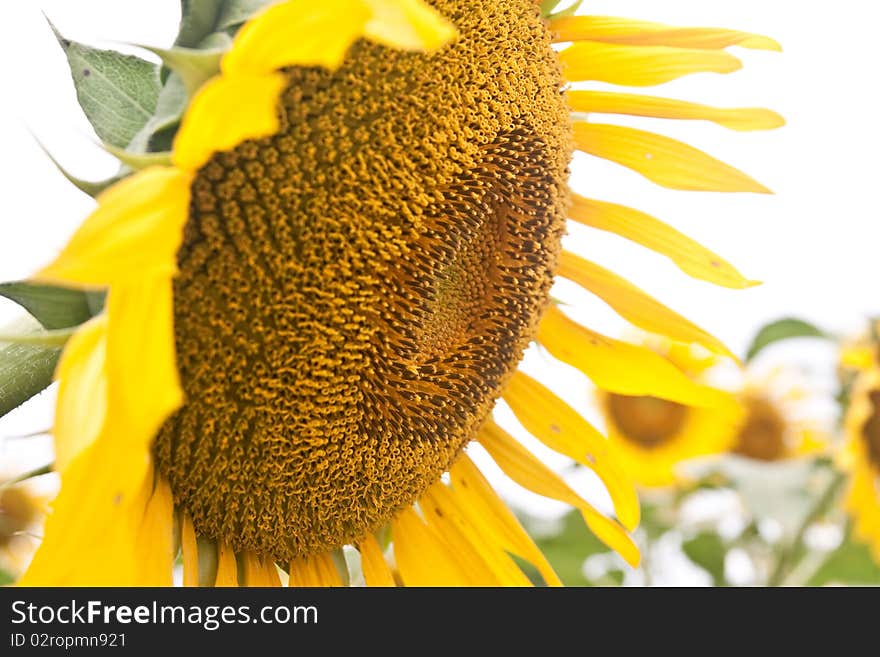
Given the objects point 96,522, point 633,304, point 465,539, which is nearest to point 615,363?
point 633,304

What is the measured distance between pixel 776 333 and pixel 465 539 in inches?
39.7

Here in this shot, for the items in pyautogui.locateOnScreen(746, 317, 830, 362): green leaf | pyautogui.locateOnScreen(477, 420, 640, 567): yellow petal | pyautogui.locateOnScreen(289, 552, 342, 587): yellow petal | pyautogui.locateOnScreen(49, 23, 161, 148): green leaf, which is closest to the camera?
pyautogui.locateOnScreen(49, 23, 161, 148): green leaf

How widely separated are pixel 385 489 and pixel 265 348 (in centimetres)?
26

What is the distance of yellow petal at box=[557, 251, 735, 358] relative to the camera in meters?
1.34

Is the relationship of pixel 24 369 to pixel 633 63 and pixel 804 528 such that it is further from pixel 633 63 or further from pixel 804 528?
pixel 804 528

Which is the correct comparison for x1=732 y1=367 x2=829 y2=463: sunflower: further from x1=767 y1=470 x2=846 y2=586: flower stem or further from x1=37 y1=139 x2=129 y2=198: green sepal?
x1=37 y1=139 x2=129 y2=198: green sepal

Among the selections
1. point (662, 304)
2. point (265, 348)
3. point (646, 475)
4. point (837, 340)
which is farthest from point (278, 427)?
point (646, 475)

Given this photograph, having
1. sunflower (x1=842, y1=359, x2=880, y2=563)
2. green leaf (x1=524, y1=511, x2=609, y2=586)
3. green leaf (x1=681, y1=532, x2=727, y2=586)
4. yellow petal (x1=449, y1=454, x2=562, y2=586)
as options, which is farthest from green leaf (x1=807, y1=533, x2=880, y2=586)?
yellow petal (x1=449, y1=454, x2=562, y2=586)

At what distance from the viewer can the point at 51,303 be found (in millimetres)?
865

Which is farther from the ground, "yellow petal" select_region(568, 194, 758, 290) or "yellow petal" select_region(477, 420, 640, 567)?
"yellow petal" select_region(568, 194, 758, 290)

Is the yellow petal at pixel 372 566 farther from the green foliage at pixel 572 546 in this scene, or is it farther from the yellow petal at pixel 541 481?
the green foliage at pixel 572 546

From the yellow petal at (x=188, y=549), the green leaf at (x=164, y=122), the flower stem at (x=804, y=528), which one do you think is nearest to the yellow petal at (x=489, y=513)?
the yellow petal at (x=188, y=549)

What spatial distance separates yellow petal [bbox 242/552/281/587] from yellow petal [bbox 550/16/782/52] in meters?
0.66

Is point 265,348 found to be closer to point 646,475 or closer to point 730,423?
point 646,475
